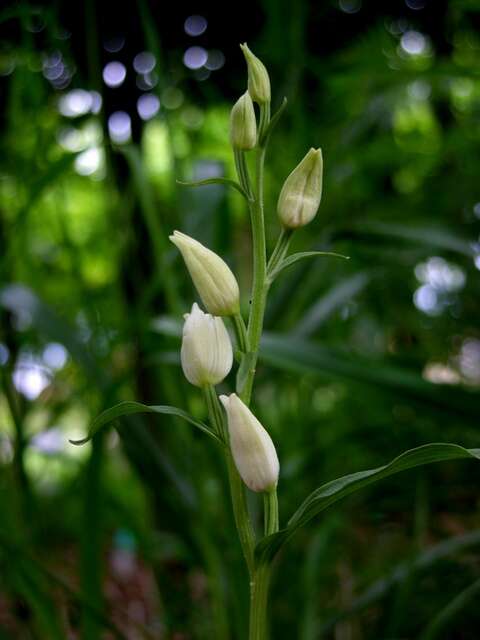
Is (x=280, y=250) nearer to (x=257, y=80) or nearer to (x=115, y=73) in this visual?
(x=257, y=80)

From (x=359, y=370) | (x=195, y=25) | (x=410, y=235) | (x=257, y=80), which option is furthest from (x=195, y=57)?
(x=257, y=80)

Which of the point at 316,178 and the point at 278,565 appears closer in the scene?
the point at 316,178

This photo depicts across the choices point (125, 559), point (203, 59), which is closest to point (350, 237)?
point (203, 59)

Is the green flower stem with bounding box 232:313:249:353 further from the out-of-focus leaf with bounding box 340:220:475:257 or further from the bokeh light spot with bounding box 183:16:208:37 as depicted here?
the bokeh light spot with bounding box 183:16:208:37

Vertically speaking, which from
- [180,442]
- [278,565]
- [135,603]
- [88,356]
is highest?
[88,356]

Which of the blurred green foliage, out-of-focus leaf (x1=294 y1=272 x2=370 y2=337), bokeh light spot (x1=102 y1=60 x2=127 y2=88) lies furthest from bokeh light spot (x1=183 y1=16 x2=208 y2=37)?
out-of-focus leaf (x1=294 y1=272 x2=370 y2=337)

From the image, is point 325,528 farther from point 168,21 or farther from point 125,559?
point 125,559
